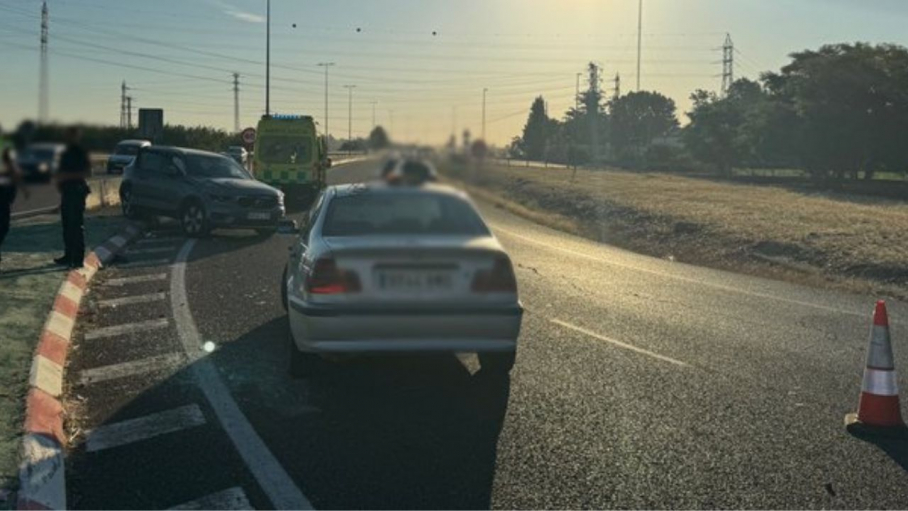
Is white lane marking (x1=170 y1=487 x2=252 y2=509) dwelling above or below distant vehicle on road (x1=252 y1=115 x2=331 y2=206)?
below

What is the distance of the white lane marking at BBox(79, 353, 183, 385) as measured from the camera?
23.4 ft

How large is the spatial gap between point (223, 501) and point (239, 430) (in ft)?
3.98

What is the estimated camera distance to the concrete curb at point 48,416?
4570mm

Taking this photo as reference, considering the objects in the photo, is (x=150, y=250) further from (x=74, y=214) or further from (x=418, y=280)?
(x=418, y=280)

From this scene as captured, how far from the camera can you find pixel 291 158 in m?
4.44

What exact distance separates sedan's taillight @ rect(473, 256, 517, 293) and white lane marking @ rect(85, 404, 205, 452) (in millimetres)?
3354

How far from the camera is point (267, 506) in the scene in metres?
4.51

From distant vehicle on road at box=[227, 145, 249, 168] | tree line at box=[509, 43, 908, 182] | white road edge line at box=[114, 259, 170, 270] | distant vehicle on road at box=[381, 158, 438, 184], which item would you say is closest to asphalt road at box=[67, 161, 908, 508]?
distant vehicle on road at box=[381, 158, 438, 184]

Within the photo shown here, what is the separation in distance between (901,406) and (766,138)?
197ft

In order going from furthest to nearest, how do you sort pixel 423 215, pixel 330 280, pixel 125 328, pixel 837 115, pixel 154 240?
pixel 837 115
pixel 154 240
pixel 125 328
pixel 330 280
pixel 423 215

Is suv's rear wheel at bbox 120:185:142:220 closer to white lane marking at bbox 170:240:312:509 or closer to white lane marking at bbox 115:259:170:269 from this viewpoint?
white lane marking at bbox 170:240:312:509

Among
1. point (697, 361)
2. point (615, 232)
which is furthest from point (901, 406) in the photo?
point (615, 232)

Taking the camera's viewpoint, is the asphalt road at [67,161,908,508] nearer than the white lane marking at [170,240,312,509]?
No

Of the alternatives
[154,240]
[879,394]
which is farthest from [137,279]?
[879,394]
